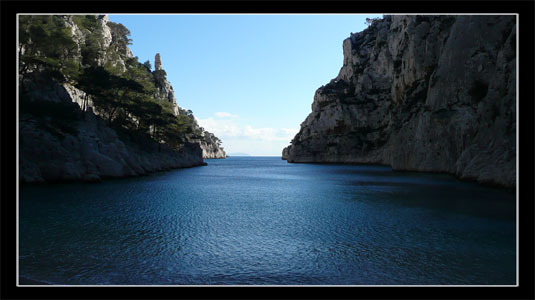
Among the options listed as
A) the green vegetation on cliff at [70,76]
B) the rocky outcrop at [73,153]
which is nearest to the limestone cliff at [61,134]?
the rocky outcrop at [73,153]

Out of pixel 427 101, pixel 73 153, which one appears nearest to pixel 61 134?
pixel 73 153

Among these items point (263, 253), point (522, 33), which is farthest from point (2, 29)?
point (522, 33)

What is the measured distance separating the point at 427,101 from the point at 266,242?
4565 centimetres

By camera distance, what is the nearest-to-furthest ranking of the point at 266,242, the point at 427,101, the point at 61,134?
the point at 266,242 < the point at 61,134 < the point at 427,101

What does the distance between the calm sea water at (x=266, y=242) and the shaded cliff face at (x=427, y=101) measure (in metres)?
12.3

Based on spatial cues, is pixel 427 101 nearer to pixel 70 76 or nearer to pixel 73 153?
pixel 73 153

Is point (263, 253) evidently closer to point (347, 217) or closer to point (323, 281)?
point (323, 281)

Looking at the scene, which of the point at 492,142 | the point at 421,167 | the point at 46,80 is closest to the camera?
the point at 492,142

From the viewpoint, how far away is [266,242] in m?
10.9

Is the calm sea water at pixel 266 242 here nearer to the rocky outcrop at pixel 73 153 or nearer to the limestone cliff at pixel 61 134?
the limestone cliff at pixel 61 134

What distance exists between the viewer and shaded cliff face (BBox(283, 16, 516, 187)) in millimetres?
28375

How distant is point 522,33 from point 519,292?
520cm

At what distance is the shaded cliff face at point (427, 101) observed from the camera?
93.1 ft

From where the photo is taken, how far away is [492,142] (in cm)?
2662
